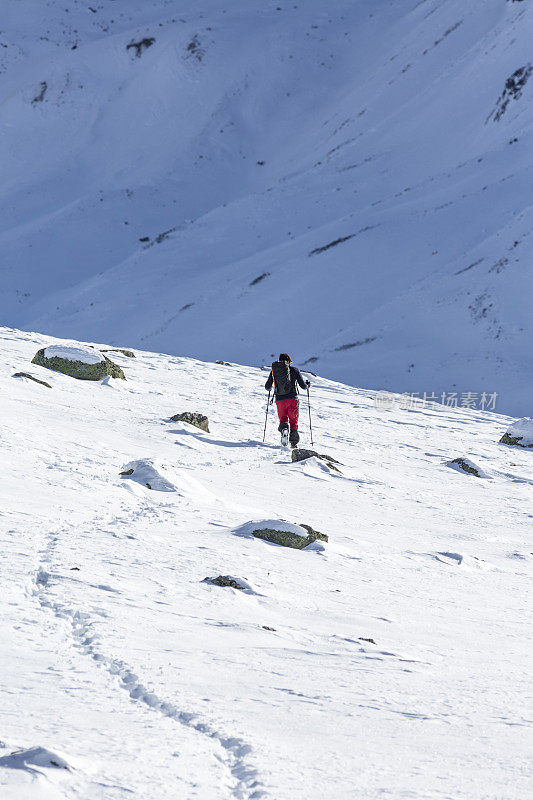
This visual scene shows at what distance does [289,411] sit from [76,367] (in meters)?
5.04

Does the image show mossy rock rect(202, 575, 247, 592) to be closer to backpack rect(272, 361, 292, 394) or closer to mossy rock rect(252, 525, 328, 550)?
mossy rock rect(252, 525, 328, 550)

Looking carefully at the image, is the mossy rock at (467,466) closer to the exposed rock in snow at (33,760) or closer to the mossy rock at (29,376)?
the mossy rock at (29,376)

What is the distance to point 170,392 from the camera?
1712cm

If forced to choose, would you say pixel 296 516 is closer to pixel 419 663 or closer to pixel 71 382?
pixel 419 663

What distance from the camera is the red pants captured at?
1338 centimetres

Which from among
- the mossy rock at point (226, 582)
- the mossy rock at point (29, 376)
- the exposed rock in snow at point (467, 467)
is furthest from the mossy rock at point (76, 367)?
the mossy rock at point (226, 582)

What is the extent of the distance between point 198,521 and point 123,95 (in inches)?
2799

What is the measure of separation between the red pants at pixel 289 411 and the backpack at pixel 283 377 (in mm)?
178

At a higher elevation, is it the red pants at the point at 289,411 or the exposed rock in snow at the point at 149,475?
the red pants at the point at 289,411

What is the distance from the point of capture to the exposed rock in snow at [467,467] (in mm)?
13005

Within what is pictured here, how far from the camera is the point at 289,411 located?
44.0 feet

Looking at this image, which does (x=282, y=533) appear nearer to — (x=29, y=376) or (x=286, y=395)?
(x=286, y=395)

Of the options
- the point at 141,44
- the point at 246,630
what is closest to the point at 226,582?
the point at 246,630

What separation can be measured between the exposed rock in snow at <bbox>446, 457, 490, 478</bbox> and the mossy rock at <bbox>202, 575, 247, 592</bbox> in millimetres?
8261
